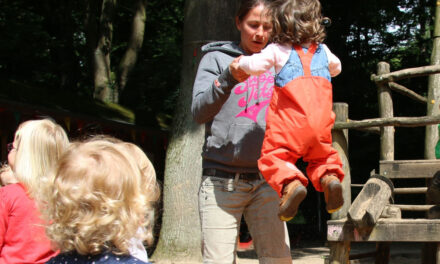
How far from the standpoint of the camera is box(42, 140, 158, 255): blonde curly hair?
1600 millimetres

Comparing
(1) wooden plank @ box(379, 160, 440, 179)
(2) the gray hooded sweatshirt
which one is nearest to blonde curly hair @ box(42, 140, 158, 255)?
(2) the gray hooded sweatshirt

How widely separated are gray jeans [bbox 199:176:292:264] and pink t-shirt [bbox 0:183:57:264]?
73cm

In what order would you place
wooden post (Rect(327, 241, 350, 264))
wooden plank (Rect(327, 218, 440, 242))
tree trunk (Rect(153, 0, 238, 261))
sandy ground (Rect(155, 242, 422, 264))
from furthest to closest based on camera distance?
sandy ground (Rect(155, 242, 422, 264))
tree trunk (Rect(153, 0, 238, 261))
wooden post (Rect(327, 241, 350, 264))
wooden plank (Rect(327, 218, 440, 242))

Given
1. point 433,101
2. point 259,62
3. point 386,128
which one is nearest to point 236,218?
point 259,62

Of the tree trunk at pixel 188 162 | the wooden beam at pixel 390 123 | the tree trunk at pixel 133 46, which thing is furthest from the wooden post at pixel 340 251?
the tree trunk at pixel 133 46

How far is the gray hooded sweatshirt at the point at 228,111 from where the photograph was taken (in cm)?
274

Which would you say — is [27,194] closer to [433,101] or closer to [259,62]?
[259,62]

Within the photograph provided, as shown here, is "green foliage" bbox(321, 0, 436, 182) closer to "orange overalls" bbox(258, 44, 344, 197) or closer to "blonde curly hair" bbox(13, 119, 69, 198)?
"orange overalls" bbox(258, 44, 344, 197)

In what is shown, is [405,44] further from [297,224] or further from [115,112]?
[115,112]

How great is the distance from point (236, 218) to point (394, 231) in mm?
1945

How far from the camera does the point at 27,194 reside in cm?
259

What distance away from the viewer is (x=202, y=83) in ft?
9.52

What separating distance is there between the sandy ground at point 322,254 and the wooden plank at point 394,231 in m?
3.60

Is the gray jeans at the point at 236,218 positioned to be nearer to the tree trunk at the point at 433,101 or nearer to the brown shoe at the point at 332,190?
the brown shoe at the point at 332,190
